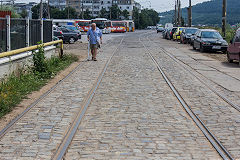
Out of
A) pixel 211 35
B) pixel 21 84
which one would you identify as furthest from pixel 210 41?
pixel 21 84

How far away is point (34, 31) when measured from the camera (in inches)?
614

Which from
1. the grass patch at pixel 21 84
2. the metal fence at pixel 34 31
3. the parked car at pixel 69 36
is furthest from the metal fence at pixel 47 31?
the parked car at pixel 69 36

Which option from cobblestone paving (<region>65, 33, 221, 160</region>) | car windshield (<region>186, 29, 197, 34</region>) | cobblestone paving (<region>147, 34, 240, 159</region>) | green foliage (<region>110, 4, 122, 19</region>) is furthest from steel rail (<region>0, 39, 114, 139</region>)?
green foliage (<region>110, 4, 122, 19</region>)

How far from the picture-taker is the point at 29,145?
5.89 metres

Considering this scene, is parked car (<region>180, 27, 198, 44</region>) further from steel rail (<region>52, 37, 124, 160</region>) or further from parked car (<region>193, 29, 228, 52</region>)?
steel rail (<region>52, 37, 124, 160</region>)

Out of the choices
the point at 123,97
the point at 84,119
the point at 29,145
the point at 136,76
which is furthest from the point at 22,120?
the point at 136,76

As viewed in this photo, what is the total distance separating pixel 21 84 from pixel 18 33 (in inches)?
128

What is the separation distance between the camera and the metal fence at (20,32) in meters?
11.8

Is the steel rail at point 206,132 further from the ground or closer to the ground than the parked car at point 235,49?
closer to the ground

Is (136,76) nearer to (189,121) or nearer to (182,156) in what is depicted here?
(189,121)

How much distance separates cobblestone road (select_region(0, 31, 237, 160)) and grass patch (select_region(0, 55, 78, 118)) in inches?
Answer: 21.0

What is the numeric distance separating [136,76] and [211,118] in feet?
19.8

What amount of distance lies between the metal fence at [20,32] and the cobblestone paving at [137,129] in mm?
3155

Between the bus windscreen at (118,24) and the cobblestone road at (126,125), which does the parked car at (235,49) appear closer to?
the cobblestone road at (126,125)
